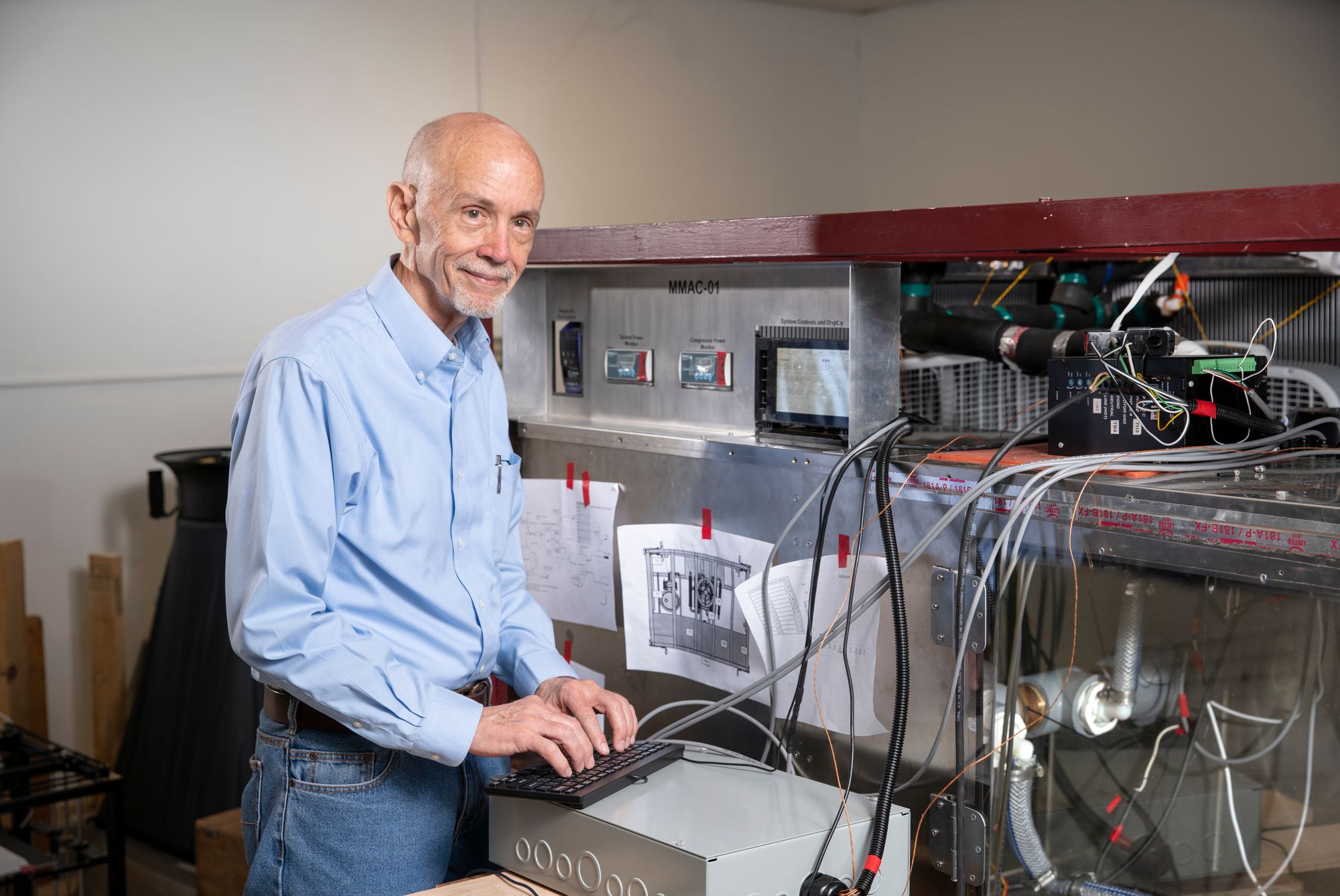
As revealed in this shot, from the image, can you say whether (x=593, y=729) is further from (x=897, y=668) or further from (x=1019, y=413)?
(x=1019, y=413)

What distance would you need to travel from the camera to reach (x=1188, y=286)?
6.61ft

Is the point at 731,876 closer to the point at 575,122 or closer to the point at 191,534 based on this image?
the point at 191,534

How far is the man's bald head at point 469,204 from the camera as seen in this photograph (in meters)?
1.34

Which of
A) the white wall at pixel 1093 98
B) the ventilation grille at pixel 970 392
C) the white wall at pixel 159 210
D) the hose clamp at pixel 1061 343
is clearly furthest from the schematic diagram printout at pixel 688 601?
the white wall at pixel 1093 98

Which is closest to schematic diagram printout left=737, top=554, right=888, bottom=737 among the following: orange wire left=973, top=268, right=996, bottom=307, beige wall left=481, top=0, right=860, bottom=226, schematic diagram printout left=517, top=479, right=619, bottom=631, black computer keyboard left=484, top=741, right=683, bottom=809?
black computer keyboard left=484, top=741, right=683, bottom=809

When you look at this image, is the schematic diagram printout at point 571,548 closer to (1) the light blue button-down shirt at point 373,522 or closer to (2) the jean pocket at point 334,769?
(1) the light blue button-down shirt at point 373,522

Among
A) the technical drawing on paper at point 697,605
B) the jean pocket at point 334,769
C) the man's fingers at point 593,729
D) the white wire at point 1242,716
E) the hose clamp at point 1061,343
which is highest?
the hose clamp at point 1061,343

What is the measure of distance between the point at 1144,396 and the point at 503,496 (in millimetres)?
776

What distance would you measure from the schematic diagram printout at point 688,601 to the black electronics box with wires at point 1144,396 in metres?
0.42

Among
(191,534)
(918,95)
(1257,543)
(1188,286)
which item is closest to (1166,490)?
(1257,543)

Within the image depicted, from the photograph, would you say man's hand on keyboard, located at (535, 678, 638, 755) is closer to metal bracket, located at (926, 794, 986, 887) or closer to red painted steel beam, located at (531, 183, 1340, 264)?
metal bracket, located at (926, 794, 986, 887)

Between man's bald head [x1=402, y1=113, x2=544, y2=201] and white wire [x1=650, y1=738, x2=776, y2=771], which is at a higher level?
man's bald head [x1=402, y1=113, x2=544, y2=201]

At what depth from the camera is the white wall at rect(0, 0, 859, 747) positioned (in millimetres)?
3080

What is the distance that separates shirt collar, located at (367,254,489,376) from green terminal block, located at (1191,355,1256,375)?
0.83 meters
